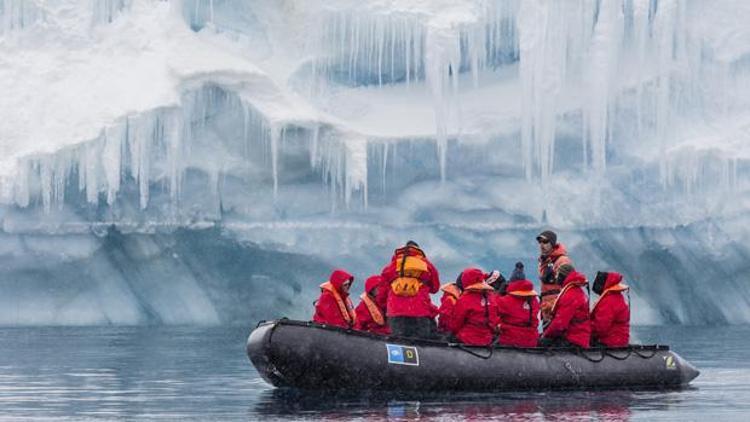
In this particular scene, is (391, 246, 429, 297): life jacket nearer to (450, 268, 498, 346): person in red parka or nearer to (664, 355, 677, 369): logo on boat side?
(450, 268, 498, 346): person in red parka

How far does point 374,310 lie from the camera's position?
1767 cm

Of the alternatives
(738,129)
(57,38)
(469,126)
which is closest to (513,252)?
(469,126)

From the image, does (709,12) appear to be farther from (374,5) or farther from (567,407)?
(567,407)

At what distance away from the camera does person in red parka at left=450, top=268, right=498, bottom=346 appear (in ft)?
55.4

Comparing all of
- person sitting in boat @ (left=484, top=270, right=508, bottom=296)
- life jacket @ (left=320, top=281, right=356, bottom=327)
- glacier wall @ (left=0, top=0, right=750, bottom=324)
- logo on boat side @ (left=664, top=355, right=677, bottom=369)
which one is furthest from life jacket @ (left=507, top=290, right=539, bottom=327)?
glacier wall @ (left=0, top=0, right=750, bottom=324)

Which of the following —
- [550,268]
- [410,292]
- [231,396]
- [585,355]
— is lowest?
[231,396]

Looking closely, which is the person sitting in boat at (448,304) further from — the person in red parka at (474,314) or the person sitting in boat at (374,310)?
the person sitting in boat at (374,310)

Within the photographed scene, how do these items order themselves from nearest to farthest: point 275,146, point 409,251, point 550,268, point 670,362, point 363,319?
point 409,251, point 363,319, point 550,268, point 670,362, point 275,146

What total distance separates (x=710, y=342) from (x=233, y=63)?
11.7m

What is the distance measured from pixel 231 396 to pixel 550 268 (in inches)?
169

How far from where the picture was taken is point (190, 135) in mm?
32469

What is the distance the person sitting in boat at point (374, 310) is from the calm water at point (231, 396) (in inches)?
54.0

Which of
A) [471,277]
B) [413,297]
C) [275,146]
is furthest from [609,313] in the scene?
[275,146]

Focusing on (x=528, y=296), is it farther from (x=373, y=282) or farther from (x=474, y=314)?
(x=373, y=282)
